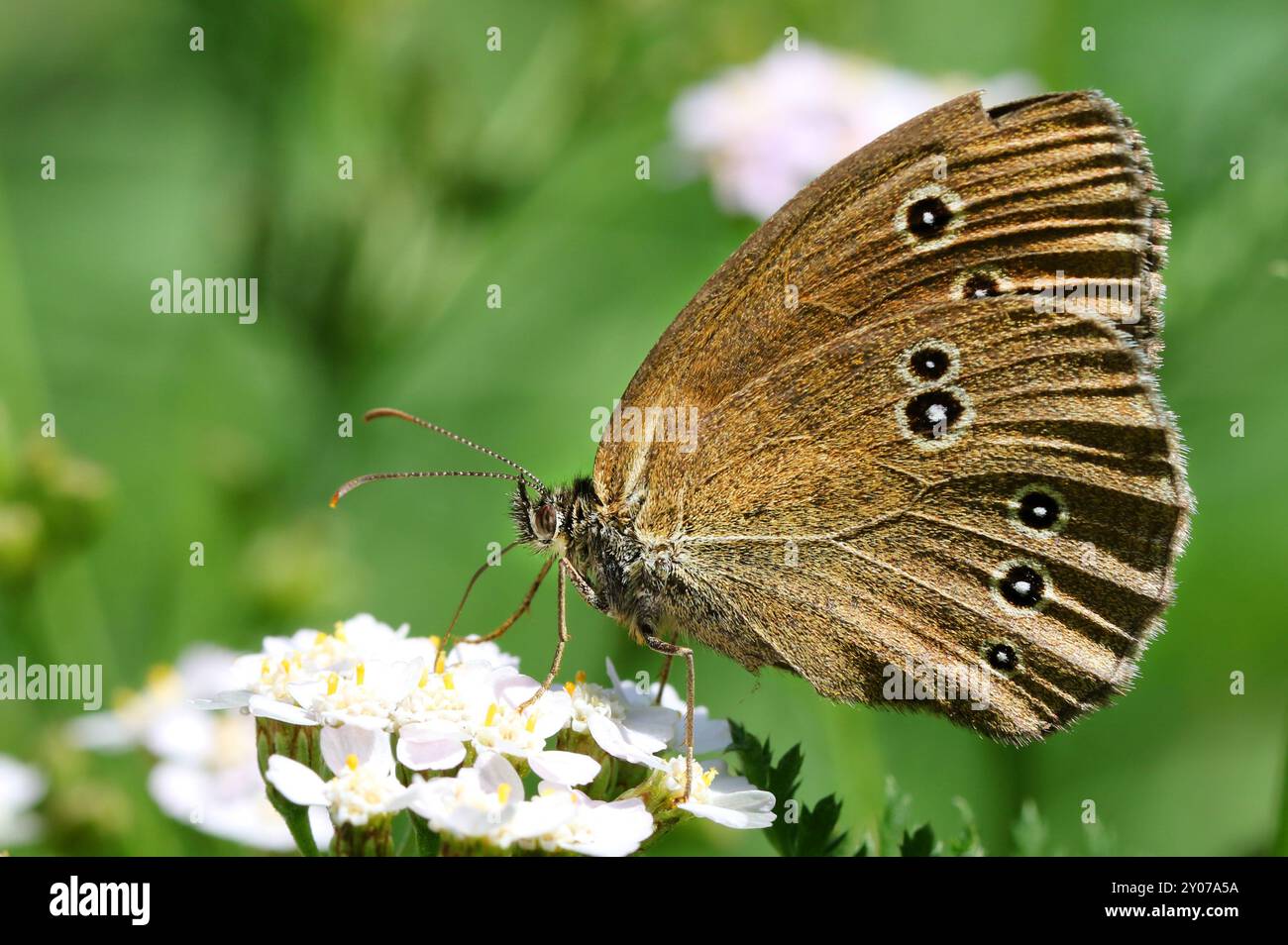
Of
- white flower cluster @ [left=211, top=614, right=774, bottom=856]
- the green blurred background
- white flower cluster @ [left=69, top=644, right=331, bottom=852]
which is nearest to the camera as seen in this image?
white flower cluster @ [left=211, top=614, right=774, bottom=856]

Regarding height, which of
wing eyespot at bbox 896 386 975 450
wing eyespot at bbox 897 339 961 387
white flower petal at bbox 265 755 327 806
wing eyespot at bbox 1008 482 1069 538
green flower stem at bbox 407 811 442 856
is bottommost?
green flower stem at bbox 407 811 442 856

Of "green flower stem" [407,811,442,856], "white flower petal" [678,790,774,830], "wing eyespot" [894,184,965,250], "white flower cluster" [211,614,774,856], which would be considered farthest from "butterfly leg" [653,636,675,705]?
"wing eyespot" [894,184,965,250]

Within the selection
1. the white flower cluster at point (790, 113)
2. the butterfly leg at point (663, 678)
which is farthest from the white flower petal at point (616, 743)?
the white flower cluster at point (790, 113)

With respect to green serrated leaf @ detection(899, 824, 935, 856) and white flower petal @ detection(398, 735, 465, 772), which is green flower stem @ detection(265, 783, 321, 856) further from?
green serrated leaf @ detection(899, 824, 935, 856)

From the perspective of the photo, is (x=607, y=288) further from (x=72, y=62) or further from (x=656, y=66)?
(x=72, y=62)

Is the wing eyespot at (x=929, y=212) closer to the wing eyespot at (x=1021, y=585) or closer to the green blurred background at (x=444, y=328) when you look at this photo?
the wing eyespot at (x=1021, y=585)

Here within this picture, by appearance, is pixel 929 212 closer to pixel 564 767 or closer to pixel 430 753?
pixel 564 767
